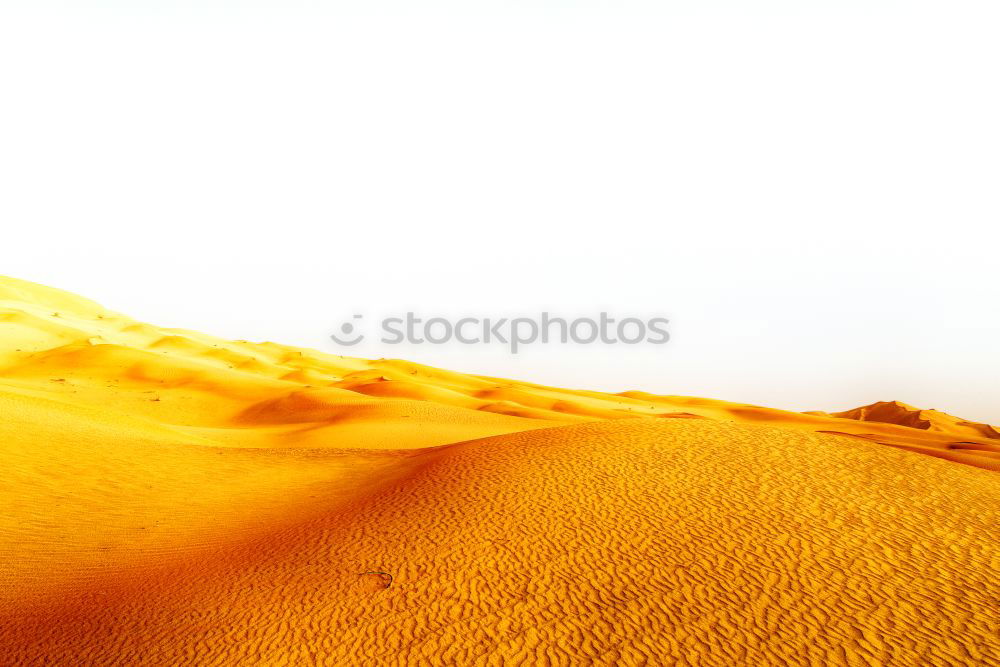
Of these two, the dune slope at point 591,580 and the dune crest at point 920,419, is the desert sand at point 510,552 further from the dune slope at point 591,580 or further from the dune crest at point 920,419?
the dune crest at point 920,419

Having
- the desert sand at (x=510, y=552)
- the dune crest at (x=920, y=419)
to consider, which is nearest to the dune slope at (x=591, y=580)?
the desert sand at (x=510, y=552)

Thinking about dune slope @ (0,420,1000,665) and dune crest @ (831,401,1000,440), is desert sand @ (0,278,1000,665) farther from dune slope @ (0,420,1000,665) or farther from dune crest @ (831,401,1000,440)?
dune crest @ (831,401,1000,440)

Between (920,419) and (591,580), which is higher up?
(920,419)

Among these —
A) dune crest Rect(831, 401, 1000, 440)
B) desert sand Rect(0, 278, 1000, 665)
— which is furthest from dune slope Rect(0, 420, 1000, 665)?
dune crest Rect(831, 401, 1000, 440)

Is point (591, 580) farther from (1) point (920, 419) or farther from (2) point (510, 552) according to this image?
(1) point (920, 419)

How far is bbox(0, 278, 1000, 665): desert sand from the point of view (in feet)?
18.7

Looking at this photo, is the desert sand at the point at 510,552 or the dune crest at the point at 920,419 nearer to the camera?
the desert sand at the point at 510,552

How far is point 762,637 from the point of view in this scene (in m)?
5.55

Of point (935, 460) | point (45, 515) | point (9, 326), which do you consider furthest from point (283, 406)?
point (9, 326)

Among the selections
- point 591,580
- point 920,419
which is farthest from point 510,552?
point 920,419

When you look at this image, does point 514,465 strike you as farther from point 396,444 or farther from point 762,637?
point 396,444

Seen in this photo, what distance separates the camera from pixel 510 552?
7.35 meters

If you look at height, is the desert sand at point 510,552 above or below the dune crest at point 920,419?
below

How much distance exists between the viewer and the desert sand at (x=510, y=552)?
5.71m
